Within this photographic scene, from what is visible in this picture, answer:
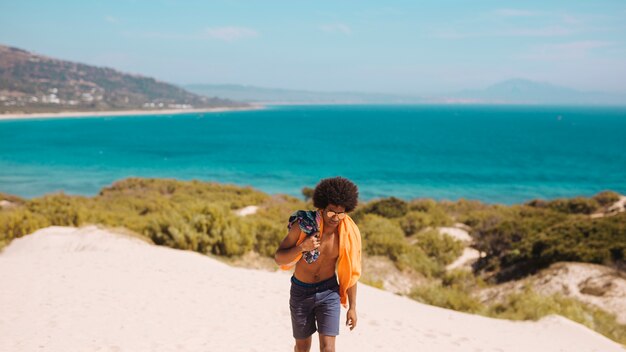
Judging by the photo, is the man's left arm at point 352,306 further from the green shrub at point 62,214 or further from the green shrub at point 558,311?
the green shrub at point 62,214

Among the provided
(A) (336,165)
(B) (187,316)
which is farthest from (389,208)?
(A) (336,165)

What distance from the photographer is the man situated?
3385 mm

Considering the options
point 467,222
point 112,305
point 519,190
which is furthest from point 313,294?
point 519,190

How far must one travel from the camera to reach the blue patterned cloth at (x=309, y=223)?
11.0 feet

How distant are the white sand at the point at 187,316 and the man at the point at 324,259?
1.95m

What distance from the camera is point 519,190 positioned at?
38.6m

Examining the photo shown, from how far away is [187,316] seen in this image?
20.1 feet

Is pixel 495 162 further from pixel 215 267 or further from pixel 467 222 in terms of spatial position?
pixel 215 267

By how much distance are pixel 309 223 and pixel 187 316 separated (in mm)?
3586

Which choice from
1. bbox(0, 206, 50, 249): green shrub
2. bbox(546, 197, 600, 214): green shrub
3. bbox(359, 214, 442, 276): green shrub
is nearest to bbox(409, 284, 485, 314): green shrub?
bbox(359, 214, 442, 276): green shrub

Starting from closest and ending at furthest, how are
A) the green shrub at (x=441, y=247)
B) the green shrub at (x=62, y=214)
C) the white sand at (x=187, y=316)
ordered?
the white sand at (x=187, y=316) < the green shrub at (x=62, y=214) < the green shrub at (x=441, y=247)

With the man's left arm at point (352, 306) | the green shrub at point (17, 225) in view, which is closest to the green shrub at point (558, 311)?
the man's left arm at point (352, 306)

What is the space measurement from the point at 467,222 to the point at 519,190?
23346 millimetres

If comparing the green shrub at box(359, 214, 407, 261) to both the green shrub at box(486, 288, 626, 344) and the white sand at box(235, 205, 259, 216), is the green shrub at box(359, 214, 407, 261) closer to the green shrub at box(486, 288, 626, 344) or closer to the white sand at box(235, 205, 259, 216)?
the green shrub at box(486, 288, 626, 344)
